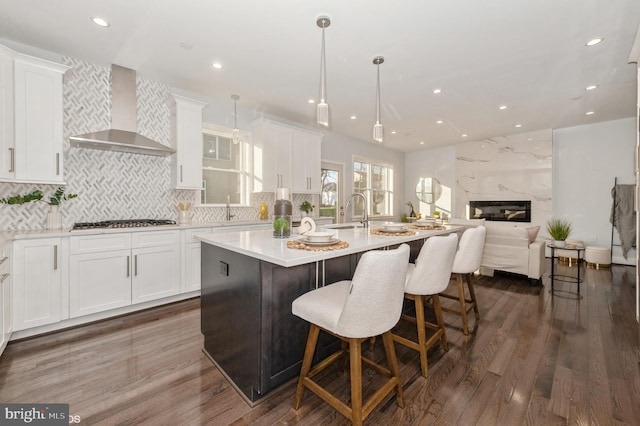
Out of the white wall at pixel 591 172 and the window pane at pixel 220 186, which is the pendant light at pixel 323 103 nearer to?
the window pane at pixel 220 186

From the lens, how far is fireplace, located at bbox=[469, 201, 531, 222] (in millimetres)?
6285

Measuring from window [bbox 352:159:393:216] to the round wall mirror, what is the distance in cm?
89

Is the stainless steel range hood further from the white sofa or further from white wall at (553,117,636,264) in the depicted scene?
white wall at (553,117,636,264)

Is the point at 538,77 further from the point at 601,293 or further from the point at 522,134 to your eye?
the point at 522,134

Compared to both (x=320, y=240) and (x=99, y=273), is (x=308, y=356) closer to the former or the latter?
(x=320, y=240)

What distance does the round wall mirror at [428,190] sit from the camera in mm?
7789

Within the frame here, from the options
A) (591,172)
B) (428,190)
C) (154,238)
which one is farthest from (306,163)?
(591,172)

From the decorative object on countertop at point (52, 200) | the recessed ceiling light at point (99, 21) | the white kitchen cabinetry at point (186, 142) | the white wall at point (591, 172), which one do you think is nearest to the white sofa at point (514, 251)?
the white wall at point (591, 172)

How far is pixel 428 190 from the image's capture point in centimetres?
794

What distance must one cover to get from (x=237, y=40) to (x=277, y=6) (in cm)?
65

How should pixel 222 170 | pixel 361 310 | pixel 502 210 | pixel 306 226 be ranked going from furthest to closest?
pixel 502 210 → pixel 222 170 → pixel 306 226 → pixel 361 310

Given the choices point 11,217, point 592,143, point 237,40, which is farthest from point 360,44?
point 592,143

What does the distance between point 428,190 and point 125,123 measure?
7.10m

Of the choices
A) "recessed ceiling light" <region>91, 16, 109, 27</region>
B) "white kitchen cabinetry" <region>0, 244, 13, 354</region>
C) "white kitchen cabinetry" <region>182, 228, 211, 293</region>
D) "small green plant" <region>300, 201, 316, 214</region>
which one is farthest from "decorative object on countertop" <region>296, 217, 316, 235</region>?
"small green plant" <region>300, 201, 316, 214</region>
